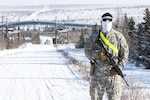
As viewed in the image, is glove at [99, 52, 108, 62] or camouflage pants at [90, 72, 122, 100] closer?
glove at [99, 52, 108, 62]

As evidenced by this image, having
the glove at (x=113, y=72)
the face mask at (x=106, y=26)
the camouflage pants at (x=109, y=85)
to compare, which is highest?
the face mask at (x=106, y=26)

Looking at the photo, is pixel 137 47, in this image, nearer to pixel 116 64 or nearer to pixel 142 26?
pixel 142 26

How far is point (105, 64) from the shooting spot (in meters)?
6.17

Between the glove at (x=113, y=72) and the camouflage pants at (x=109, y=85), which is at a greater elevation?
the glove at (x=113, y=72)

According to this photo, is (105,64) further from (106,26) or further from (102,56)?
(106,26)

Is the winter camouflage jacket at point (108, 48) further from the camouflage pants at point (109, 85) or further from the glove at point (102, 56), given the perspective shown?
the camouflage pants at point (109, 85)

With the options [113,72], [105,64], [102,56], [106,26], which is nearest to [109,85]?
[113,72]

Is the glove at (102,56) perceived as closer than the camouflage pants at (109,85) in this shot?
Yes

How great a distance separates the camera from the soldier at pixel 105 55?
20.1 ft

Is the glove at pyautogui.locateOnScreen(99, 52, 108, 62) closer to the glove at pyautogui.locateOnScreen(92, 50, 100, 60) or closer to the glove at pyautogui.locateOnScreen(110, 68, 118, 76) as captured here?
the glove at pyautogui.locateOnScreen(92, 50, 100, 60)

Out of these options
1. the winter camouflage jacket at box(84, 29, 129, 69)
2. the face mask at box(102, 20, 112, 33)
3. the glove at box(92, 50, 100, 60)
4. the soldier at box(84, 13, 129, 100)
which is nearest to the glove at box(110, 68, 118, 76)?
the soldier at box(84, 13, 129, 100)

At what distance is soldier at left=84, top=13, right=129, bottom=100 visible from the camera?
614cm

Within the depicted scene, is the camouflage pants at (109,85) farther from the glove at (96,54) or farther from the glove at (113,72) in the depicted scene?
the glove at (96,54)

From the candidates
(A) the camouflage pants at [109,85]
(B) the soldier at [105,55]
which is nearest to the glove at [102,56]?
(B) the soldier at [105,55]
